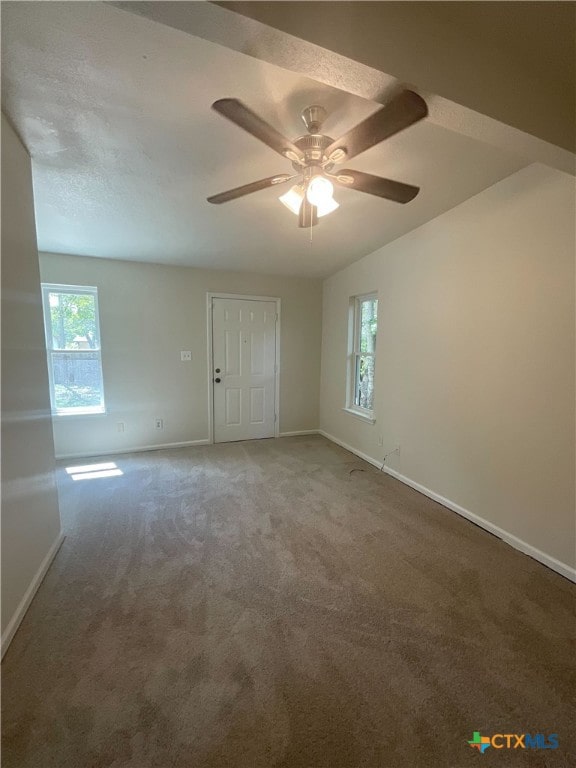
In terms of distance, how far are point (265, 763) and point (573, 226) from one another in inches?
Result: 113

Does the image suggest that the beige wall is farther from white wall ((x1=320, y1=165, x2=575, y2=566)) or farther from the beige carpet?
white wall ((x1=320, y1=165, x2=575, y2=566))

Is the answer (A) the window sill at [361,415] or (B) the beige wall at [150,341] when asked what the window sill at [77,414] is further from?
(A) the window sill at [361,415]

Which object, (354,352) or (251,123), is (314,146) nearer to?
(251,123)

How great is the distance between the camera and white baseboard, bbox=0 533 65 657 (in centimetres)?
141

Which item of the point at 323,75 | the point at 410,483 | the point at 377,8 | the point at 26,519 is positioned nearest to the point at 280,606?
the point at 26,519

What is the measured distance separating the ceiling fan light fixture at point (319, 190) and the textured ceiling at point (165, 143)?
32 cm

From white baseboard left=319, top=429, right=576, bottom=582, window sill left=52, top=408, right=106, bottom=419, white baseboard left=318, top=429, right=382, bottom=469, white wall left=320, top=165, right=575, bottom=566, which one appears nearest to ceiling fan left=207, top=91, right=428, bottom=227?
white wall left=320, top=165, right=575, bottom=566

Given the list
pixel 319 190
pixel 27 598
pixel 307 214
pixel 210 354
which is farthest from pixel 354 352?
pixel 27 598

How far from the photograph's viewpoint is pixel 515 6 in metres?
1.08

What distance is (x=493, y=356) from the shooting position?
227cm

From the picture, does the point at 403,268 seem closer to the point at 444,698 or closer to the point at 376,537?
the point at 376,537

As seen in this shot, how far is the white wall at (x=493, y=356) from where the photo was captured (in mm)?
1908

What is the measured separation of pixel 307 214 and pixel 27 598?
8.59ft

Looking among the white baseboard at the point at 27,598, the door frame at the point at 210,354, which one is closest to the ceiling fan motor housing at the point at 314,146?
the white baseboard at the point at 27,598
